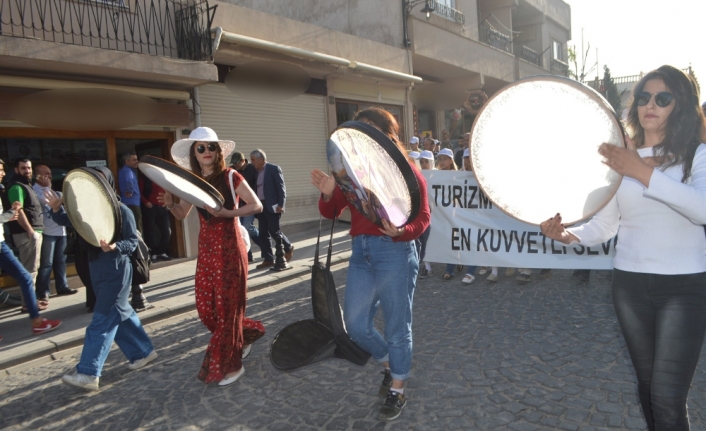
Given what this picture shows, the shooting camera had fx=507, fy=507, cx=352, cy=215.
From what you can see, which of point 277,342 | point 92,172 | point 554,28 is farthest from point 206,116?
point 554,28

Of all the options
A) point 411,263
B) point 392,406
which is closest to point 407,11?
point 411,263

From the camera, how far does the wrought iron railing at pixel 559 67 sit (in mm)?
27516

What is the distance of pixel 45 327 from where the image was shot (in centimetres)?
572

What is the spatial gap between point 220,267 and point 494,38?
802 inches

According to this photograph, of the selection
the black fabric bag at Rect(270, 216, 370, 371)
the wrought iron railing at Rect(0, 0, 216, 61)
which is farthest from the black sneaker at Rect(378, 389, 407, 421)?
the wrought iron railing at Rect(0, 0, 216, 61)

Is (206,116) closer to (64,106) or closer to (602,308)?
(64,106)

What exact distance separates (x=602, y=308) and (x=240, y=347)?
375 cm

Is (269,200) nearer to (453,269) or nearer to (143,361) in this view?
(453,269)

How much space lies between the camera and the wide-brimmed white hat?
3934 mm

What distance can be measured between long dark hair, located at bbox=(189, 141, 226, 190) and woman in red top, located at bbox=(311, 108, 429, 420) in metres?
1.11

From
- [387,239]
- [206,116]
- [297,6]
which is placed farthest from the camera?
[297,6]

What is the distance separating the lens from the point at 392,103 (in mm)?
16047

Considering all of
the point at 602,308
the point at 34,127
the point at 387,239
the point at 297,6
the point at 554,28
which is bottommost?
the point at 602,308

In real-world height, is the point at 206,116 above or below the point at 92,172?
above
